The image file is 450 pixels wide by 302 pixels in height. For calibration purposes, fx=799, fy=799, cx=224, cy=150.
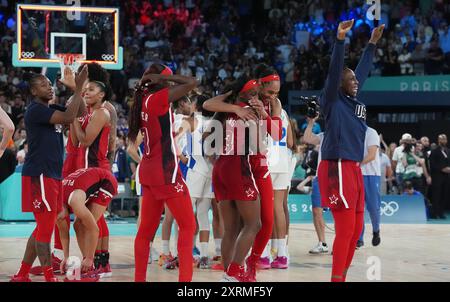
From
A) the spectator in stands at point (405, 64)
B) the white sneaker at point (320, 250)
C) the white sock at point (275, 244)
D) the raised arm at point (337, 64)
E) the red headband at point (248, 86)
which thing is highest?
the spectator in stands at point (405, 64)

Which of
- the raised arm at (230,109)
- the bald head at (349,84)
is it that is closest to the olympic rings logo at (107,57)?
the raised arm at (230,109)

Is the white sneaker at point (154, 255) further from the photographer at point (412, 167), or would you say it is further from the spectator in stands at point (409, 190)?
the photographer at point (412, 167)

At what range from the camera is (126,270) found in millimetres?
8352

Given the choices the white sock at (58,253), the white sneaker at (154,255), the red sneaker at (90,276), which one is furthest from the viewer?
the white sneaker at (154,255)

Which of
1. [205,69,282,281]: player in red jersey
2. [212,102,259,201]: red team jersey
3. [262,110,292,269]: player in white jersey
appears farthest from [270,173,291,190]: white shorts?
[212,102,259,201]: red team jersey

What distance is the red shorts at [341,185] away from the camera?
645cm

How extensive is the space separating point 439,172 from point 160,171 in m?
13.0

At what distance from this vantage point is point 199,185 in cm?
895

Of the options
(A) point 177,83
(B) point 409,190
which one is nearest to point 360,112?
(A) point 177,83

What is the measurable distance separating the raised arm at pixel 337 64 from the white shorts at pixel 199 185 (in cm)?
273

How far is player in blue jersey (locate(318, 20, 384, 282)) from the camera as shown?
6.45 metres

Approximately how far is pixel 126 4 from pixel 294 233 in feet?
44.2

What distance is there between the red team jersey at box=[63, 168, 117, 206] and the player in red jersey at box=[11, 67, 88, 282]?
0.46 metres
